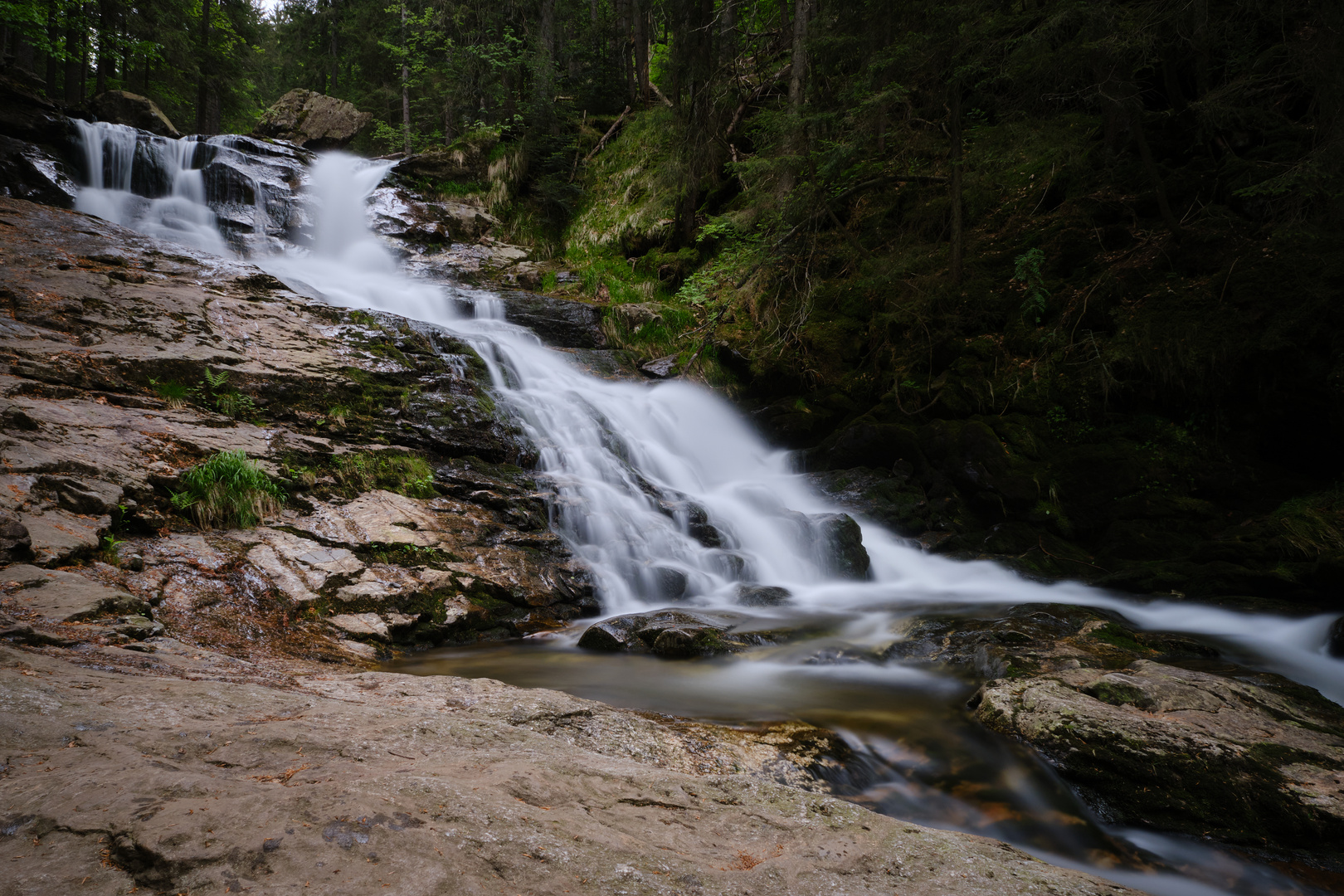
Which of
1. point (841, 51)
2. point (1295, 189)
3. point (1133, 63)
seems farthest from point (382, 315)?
point (1295, 189)

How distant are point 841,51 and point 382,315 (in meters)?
8.53

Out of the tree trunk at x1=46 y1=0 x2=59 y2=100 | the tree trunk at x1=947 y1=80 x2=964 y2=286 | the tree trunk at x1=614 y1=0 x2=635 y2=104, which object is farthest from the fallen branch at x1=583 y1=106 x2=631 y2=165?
the tree trunk at x1=46 y1=0 x2=59 y2=100

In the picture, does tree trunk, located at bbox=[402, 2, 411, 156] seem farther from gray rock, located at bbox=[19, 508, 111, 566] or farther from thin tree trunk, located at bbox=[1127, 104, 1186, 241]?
thin tree trunk, located at bbox=[1127, 104, 1186, 241]

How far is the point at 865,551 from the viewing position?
8.17 metres

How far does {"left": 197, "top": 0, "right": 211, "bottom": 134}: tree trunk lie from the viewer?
23.2 meters

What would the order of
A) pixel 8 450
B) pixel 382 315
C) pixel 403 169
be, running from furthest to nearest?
pixel 403 169, pixel 382 315, pixel 8 450

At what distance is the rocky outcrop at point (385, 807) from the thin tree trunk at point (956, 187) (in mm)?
8723

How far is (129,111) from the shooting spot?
52.1 ft

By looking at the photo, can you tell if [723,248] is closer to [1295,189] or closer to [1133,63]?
[1133,63]

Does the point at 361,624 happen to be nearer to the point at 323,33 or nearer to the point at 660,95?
the point at 660,95

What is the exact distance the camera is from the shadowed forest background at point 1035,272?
6.95 metres

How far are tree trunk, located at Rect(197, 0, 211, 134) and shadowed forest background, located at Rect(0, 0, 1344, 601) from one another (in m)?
8.63

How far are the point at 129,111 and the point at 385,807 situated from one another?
21.5m

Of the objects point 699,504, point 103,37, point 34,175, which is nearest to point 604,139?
point 34,175
